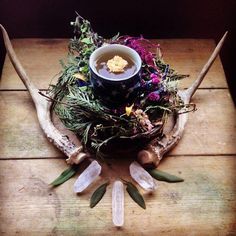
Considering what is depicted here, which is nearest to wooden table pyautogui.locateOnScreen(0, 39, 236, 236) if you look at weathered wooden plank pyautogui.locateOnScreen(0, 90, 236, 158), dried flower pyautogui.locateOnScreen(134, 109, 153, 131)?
weathered wooden plank pyautogui.locateOnScreen(0, 90, 236, 158)

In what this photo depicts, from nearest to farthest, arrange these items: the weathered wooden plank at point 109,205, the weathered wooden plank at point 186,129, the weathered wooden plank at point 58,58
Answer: the weathered wooden plank at point 109,205 < the weathered wooden plank at point 186,129 < the weathered wooden plank at point 58,58

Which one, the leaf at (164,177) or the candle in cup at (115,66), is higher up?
the candle in cup at (115,66)

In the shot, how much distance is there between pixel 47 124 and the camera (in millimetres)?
1045

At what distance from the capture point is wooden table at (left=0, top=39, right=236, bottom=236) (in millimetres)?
926

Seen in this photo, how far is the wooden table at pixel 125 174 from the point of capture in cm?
93

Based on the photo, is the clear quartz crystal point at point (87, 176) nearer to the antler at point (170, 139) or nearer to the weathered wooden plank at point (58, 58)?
the antler at point (170, 139)

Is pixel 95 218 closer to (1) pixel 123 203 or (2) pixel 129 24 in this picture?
(1) pixel 123 203

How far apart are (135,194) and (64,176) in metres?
0.16

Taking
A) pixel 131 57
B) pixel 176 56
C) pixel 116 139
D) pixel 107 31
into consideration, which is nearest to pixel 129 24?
pixel 107 31

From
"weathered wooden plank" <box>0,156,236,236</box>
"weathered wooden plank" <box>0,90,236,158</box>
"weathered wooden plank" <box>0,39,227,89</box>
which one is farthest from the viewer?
"weathered wooden plank" <box>0,39,227,89</box>

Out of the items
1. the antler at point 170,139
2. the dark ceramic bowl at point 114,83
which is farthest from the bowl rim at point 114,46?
the antler at point 170,139

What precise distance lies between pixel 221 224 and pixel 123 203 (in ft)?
0.67

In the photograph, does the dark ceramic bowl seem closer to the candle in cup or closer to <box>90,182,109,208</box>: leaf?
the candle in cup

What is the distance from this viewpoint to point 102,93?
969 mm
